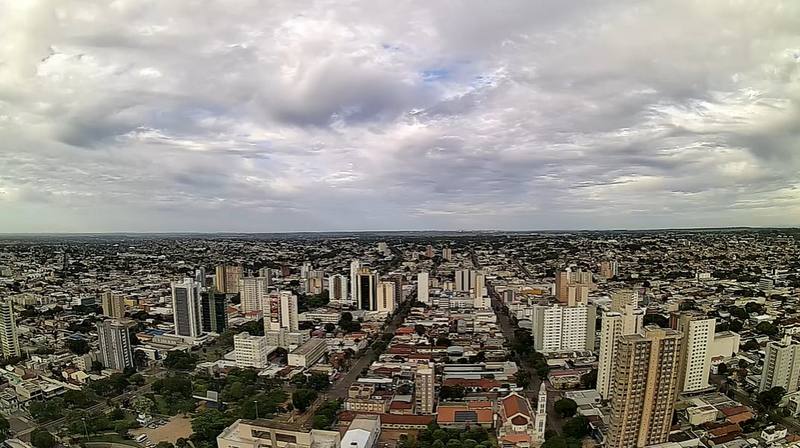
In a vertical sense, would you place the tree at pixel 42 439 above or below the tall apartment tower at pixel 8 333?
below

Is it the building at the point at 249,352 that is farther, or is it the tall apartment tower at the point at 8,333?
the building at the point at 249,352

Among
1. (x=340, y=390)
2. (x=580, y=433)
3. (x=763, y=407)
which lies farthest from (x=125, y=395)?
(x=763, y=407)

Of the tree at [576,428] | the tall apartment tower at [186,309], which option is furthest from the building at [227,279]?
the tree at [576,428]

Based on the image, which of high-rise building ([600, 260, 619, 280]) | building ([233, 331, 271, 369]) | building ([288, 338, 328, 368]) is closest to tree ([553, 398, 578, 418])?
building ([288, 338, 328, 368])

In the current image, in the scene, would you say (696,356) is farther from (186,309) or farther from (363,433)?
(186,309)

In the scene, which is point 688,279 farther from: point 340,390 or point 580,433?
point 340,390

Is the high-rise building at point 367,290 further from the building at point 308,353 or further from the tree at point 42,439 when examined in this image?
the tree at point 42,439
